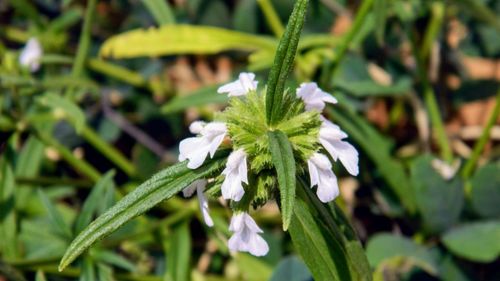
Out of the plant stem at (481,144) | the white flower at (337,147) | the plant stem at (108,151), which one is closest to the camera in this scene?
the white flower at (337,147)

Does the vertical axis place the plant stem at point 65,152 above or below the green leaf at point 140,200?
above

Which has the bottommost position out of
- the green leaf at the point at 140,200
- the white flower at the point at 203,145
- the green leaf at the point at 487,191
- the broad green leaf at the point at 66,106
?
the green leaf at the point at 487,191

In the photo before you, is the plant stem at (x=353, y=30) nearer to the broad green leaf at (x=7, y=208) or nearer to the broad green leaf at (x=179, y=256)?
the broad green leaf at (x=179, y=256)

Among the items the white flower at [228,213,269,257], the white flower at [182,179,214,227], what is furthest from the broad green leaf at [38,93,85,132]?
the white flower at [228,213,269,257]

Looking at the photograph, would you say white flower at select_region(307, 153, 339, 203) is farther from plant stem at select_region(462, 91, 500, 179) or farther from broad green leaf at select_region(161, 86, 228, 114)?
plant stem at select_region(462, 91, 500, 179)

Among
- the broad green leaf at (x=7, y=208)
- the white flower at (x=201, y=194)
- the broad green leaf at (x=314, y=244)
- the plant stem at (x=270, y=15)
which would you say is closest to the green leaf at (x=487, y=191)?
the plant stem at (x=270, y=15)

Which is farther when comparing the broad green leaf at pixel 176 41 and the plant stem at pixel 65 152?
the broad green leaf at pixel 176 41
